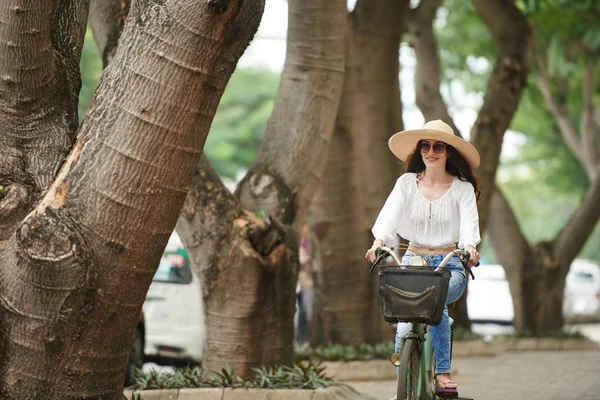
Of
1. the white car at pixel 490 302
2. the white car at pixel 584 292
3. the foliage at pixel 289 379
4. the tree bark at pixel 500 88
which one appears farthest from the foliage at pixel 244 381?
the white car at pixel 584 292

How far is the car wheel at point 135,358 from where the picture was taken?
33.3ft

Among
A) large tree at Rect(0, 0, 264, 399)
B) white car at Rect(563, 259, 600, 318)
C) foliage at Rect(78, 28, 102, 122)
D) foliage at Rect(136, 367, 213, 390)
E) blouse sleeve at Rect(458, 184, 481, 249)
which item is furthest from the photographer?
white car at Rect(563, 259, 600, 318)

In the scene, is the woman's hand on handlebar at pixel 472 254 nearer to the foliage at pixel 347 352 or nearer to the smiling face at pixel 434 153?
the smiling face at pixel 434 153

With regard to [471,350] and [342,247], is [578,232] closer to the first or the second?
[471,350]

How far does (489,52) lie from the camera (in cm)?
2084

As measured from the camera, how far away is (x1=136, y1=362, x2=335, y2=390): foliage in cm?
828

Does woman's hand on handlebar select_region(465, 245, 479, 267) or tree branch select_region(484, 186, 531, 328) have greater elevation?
tree branch select_region(484, 186, 531, 328)

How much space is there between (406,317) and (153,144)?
5.51 feet

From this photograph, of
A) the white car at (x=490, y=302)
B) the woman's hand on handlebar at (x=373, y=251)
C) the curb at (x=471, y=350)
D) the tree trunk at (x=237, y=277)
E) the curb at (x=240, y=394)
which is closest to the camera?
the woman's hand on handlebar at (x=373, y=251)

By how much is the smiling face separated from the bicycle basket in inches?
37.1

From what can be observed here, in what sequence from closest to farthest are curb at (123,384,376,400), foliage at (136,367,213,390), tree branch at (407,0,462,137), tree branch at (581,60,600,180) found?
curb at (123,384,376,400), foliage at (136,367,213,390), tree branch at (407,0,462,137), tree branch at (581,60,600,180)

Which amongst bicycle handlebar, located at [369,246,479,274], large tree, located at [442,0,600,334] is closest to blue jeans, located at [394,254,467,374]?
bicycle handlebar, located at [369,246,479,274]

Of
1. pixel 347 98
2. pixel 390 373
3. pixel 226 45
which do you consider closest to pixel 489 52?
pixel 347 98

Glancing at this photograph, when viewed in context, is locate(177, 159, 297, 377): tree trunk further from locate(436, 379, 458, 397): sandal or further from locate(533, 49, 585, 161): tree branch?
locate(533, 49, 585, 161): tree branch
